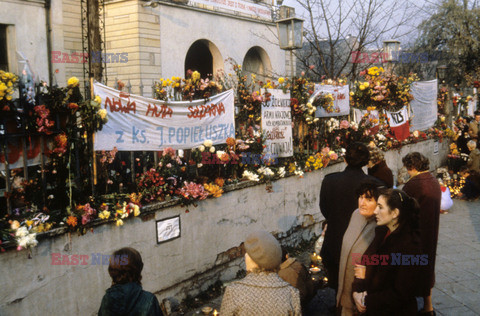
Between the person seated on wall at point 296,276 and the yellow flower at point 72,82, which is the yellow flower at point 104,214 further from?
the person seated on wall at point 296,276

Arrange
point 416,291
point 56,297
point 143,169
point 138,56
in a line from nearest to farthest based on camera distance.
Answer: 1. point 416,291
2. point 56,297
3. point 143,169
4. point 138,56

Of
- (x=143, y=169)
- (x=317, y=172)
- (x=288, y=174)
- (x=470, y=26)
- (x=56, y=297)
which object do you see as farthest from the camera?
(x=470, y=26)

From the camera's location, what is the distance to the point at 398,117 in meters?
11.2

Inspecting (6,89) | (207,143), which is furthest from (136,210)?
(6,89)

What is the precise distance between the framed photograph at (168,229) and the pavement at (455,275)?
0.90 meters

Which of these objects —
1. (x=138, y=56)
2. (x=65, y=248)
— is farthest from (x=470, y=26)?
(x=65, y=248)

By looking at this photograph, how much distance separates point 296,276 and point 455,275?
10.5 ft

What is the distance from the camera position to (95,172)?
452 centimetres

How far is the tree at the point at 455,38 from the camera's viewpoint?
68.0ft

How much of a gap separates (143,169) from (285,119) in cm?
294

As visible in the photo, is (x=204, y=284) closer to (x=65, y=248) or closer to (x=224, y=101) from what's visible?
(x=65, y=248)

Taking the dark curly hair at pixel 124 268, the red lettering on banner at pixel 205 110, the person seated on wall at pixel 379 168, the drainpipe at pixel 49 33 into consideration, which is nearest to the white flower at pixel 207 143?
the red lettering on banner at pixel 205 110

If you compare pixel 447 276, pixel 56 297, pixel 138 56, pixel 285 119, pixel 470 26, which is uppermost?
pixel 470 26

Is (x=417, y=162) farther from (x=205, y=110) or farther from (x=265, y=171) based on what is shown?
(x=205, y=110)
